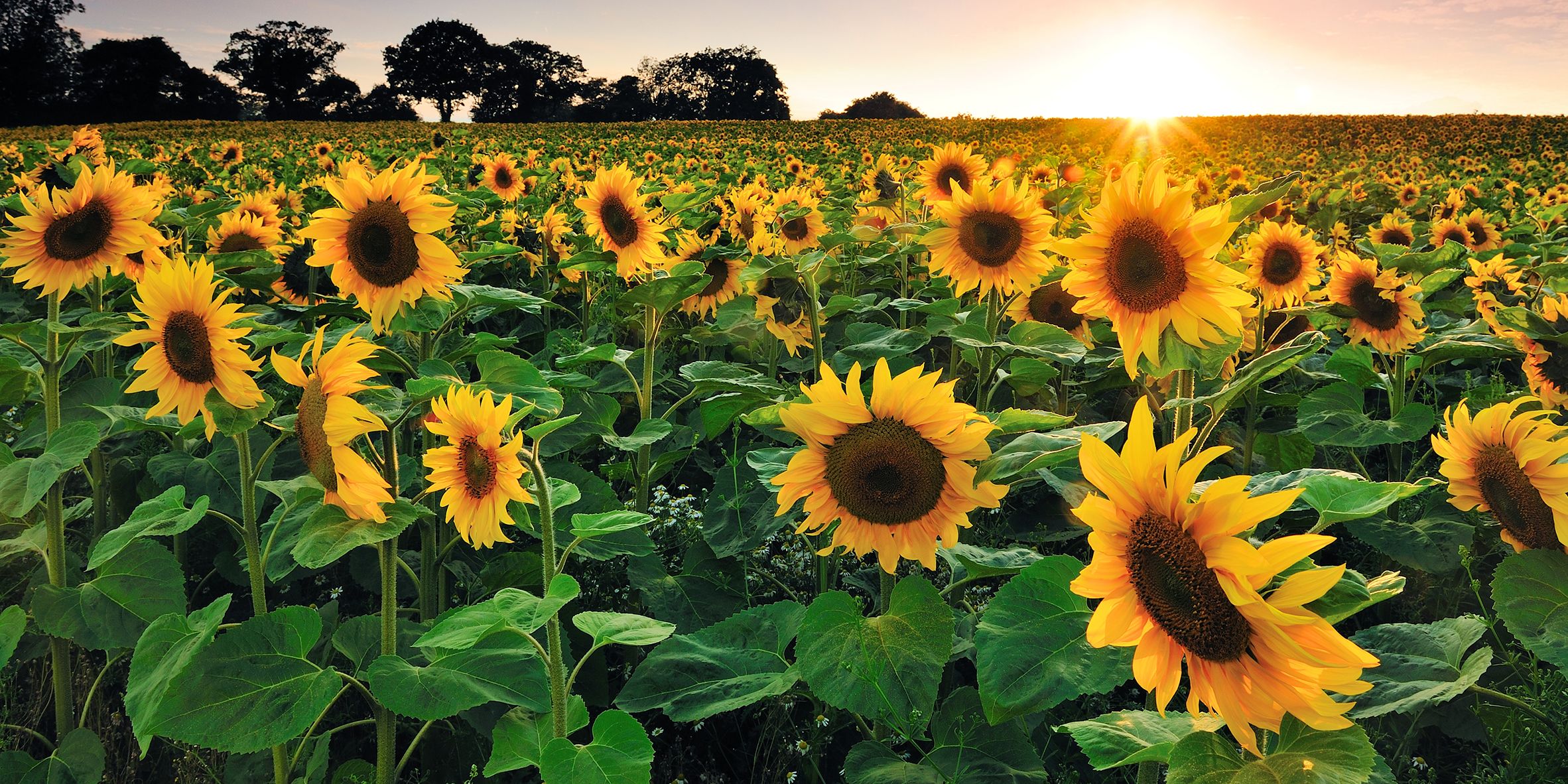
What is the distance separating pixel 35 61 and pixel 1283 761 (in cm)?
8088

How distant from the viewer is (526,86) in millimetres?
72188

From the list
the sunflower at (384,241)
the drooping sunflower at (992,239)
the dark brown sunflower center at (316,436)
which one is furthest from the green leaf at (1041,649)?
the sunflower at (384,241)

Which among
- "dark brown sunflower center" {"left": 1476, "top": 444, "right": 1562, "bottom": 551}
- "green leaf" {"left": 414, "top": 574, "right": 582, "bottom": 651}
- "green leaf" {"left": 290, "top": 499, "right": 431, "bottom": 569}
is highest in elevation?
"dark brown sunflower center" {"left": 1476, "top": 444, "right": 1562, "bottom": 551}

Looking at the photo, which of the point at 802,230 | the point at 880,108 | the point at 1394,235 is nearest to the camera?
the point at 802,230

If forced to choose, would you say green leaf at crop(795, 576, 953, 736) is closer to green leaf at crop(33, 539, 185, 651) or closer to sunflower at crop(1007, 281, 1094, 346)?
green leaf at crop(33, 539, 185, 651)

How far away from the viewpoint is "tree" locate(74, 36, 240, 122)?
58.1m

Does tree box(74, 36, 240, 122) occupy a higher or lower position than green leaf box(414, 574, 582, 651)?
higher

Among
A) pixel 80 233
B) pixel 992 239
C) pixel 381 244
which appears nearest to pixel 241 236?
pixel 80 233

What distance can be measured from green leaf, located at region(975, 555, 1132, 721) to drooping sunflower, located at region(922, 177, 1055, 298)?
6.01 feet

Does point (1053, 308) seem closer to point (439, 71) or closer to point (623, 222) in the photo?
point (623, 222)

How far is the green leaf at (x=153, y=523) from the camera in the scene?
1.89m

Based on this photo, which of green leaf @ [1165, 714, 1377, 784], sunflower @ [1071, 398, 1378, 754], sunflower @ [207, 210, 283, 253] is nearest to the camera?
sunflower @ [1071, 398, 1378, 754]

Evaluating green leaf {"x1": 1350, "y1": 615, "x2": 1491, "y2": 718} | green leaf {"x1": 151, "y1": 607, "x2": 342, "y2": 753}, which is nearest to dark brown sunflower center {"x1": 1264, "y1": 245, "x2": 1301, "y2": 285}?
green leaf {"x1": 1350, "y1": 615, "x2": 1491, "y2": 718}

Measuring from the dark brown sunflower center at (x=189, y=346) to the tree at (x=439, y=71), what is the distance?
76.7 metres
